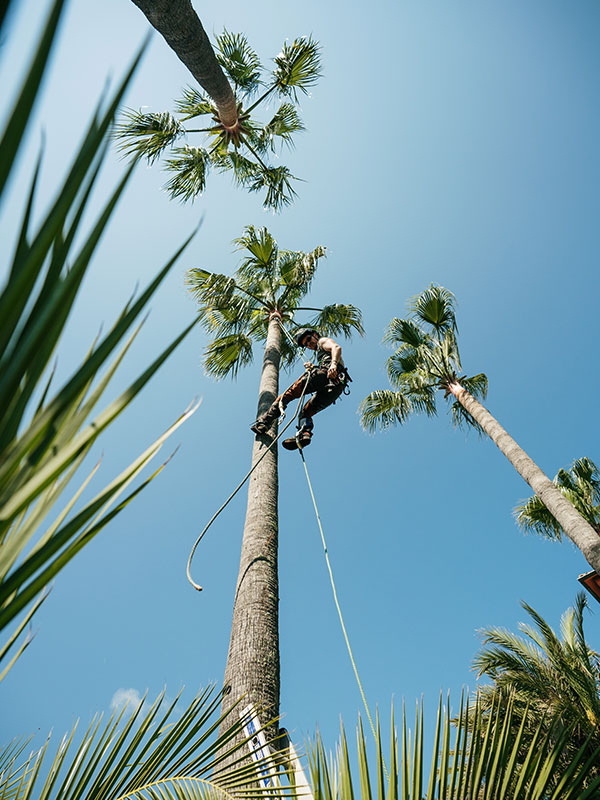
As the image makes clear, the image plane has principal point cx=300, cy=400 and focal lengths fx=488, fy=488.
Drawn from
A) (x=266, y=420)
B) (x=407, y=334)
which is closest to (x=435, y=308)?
(x=407, y=334)

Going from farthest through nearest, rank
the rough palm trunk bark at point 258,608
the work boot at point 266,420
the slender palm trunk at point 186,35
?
the work boot at point 266,420, the slender palm trunk at point 186,35, the rough palm trunk bark at point 258,608

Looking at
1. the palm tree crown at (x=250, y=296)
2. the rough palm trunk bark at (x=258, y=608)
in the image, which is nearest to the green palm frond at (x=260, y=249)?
the palm tree crown at (x=250, y=296)

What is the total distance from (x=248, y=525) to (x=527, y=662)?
9.97 meters

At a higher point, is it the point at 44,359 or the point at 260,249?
the point at 260,249

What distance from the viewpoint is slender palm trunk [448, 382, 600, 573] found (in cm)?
676

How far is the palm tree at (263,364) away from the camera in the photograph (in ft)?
9.57

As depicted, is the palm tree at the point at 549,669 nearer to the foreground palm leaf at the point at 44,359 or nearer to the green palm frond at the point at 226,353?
the green palm frond at the point at 226,353

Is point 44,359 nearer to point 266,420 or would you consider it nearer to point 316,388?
point 266,420

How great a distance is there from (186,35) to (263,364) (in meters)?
3.56

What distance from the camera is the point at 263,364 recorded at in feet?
21.4

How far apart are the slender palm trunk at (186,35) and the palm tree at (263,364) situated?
2354 millimetres

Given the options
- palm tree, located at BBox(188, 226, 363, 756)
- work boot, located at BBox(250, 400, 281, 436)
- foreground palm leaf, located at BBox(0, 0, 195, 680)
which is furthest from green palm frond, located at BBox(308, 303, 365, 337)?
foreground palm leaf, located at BBox(0, 0, 195, 680)

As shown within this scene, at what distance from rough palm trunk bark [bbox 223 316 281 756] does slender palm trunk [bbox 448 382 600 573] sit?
487 centimetres

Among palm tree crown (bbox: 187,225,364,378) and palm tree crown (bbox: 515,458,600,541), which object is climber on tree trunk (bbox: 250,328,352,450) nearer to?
palm tree crown (bbox: 187,225,364,378)
